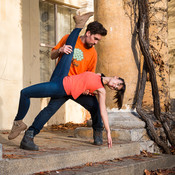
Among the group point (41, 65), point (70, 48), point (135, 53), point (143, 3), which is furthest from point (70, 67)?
point (41, 65)

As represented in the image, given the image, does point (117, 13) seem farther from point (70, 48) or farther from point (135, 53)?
point (70, 48)

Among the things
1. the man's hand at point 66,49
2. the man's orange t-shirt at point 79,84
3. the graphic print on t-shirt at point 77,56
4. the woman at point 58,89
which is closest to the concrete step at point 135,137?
the woman at point 58,89

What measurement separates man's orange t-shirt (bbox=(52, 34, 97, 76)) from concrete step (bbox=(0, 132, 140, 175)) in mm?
974

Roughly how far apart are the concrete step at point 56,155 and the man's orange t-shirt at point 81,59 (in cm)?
97

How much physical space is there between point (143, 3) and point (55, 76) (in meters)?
2.44

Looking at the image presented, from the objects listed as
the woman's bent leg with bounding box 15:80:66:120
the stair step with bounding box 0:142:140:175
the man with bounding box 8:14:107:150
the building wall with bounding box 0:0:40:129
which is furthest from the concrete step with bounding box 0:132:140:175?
the building wall with bounding box 0:0:40:129

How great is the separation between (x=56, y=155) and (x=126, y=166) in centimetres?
89

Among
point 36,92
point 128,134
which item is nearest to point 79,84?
point 36,92

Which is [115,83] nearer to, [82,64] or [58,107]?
[82,64]

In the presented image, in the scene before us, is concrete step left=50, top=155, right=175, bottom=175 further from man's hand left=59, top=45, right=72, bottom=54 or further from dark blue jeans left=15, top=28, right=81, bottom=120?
man's hand left=59, top=45, right=72, bottom=54

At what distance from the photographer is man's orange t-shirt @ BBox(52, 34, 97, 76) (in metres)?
4.38

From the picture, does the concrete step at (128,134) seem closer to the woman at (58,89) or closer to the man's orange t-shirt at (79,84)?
the woman at (58,89)

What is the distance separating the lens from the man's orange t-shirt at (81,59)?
4.38 meters

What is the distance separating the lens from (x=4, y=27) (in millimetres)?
7082
